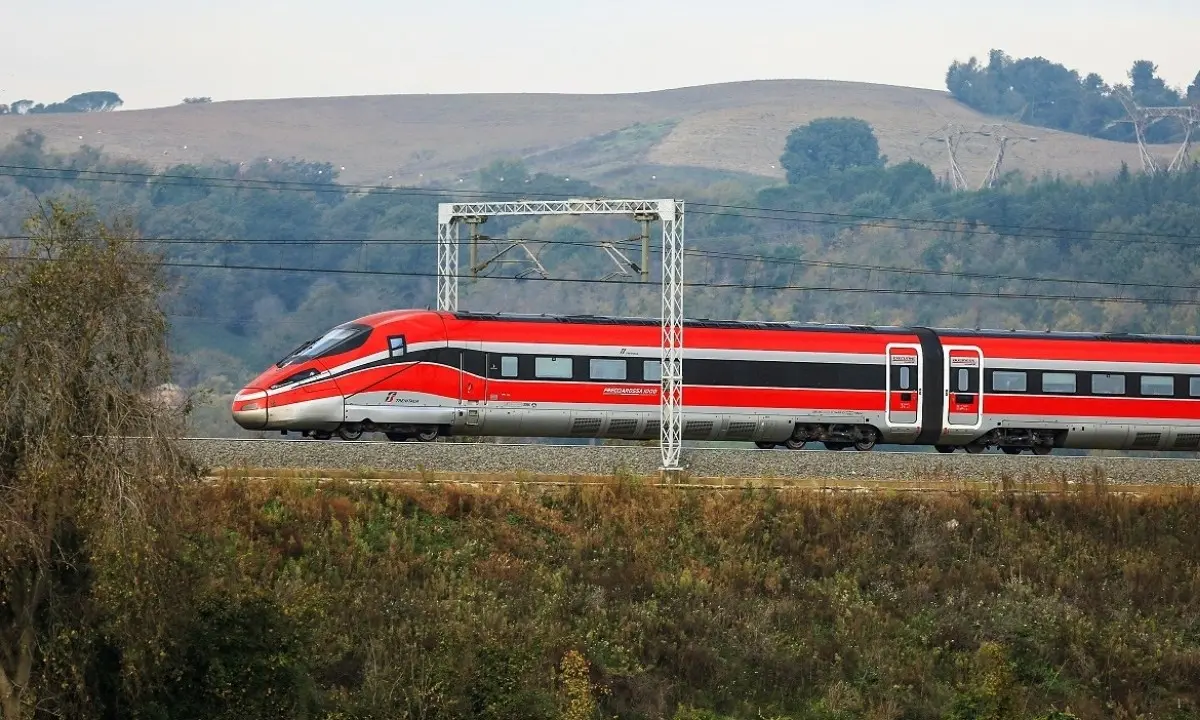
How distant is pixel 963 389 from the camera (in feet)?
142

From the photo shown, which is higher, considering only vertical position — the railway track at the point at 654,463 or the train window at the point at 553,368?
the train window at the point at 553,368

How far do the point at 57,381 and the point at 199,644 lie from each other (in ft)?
15.4

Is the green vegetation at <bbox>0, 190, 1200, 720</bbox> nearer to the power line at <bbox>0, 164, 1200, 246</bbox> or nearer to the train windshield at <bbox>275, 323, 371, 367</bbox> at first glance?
the train windshield at <bbox>275, 323, 371, 367</bbox>

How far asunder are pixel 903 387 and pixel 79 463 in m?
25.4

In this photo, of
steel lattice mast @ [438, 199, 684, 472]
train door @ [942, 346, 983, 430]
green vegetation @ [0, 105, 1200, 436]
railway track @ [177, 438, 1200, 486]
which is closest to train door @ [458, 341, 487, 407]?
steel lattice mast @ [438, 199, 684, 472]

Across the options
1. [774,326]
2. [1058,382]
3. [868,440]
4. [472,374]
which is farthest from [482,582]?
[1058,382]

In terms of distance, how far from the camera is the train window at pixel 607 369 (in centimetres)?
4050

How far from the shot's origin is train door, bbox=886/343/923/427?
42906 millimetres

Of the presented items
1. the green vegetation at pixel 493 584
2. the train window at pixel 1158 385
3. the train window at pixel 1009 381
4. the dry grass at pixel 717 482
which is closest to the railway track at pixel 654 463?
the dry grass at pixel 717 482

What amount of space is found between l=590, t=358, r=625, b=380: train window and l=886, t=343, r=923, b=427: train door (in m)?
6.94

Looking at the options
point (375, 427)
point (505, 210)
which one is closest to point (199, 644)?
point (375, 427)

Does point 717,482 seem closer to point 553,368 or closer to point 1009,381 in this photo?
point 553,368

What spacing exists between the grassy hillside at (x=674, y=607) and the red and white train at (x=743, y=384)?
22.5ft

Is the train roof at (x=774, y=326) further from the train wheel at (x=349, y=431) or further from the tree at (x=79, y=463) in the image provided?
the tree at (x=79, y=463)
